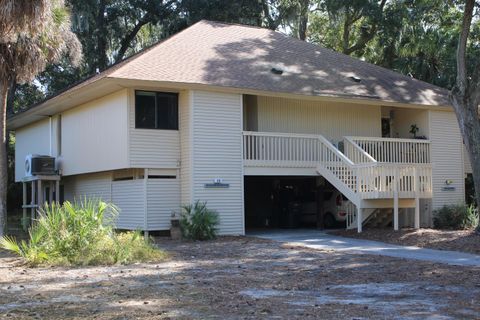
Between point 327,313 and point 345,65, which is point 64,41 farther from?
point 327,313

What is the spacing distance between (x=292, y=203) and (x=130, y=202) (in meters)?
6.83

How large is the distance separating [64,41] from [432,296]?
15.0m

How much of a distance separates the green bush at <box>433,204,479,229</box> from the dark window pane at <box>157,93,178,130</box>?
32.6 ft

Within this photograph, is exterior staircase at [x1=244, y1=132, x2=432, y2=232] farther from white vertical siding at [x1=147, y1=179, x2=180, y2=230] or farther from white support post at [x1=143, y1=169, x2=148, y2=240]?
white support post at [x1=143, y1=169, x2=148, y2=240]

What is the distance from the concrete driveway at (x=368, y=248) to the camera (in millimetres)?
13719

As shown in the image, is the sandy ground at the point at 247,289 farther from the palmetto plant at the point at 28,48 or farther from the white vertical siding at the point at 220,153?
the palmetto plant at the point at 28,48

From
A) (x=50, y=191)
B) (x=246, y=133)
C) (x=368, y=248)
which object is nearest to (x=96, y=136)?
(x=50, y=191)

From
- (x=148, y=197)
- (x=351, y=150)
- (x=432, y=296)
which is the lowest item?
(x=432, y=296)

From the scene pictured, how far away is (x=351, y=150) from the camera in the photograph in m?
21.7

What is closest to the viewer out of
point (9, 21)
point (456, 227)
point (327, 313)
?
point (327, 313)

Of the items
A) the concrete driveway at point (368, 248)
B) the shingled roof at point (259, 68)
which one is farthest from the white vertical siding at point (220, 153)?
the concrete driveway at point (368, 248)

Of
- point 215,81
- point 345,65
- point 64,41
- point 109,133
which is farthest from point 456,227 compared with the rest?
point 64,41

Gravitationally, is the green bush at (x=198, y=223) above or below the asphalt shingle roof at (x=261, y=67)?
below

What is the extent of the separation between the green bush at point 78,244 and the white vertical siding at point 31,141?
13.4 m
